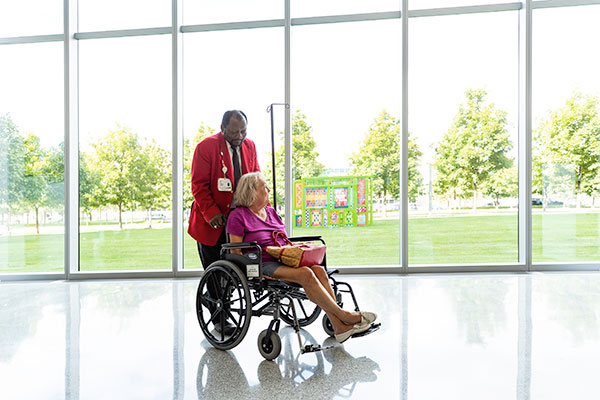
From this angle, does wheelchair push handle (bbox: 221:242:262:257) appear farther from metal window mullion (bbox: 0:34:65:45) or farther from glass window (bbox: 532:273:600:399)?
metal window mullion (bbox: 0:34:65:45)

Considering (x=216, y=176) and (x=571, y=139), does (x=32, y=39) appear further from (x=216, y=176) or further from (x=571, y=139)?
(x=571, y=139)

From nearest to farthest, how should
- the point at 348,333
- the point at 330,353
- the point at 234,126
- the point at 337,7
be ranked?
the point at 348,333 < the point at 330,353 < the point at 234,126 < the point at 337,7

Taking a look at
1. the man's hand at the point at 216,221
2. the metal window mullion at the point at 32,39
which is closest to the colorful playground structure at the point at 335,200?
the man's hand at the point at 216,221

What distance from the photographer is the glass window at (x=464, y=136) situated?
484 centimetres

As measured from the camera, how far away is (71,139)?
15.9ft

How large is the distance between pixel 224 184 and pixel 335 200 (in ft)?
7.67

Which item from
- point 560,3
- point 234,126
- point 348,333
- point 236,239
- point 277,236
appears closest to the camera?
point 348,333

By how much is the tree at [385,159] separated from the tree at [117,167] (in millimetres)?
2559

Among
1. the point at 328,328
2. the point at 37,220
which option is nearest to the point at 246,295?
the point at 328,328

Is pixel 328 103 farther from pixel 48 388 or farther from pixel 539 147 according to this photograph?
pixel 48 388

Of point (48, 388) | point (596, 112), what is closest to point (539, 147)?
point (596, 112)

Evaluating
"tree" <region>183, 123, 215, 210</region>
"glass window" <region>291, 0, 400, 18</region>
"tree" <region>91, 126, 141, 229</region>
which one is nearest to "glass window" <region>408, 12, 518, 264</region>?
"glass window" <region>291, 0, 400, 18</region>

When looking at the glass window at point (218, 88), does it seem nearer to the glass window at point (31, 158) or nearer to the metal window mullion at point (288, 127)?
the metal window mullion at point (288, 127)

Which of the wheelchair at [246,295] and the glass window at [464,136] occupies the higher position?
the glass window at [464,136]
